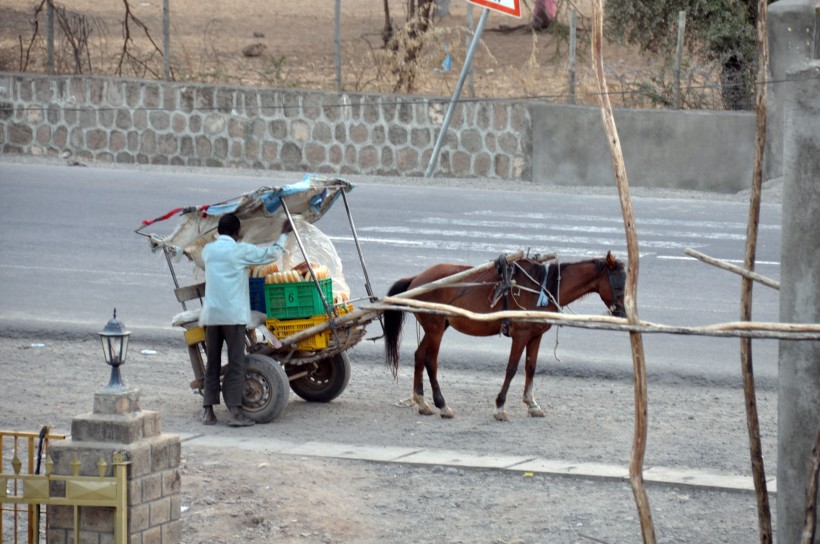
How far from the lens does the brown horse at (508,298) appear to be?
928 centimetres

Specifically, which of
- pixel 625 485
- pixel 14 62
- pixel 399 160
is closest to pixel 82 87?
pixel 14 62

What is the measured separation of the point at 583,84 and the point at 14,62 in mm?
11363

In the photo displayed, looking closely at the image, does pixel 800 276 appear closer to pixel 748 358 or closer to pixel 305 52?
pixel 748 358

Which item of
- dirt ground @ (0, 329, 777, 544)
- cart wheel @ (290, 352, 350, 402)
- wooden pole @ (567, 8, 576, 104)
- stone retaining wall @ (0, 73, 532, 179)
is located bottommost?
dirt ground @ (0, 329, 777, 544)

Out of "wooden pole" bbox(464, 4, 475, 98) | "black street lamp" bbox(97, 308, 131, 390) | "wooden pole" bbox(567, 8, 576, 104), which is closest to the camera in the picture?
"black street lamp" bbox(97, 308, 131, 390)

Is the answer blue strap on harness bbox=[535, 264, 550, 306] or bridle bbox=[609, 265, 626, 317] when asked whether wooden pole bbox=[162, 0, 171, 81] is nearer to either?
blue strap on harness bbox=[535, 264, 550, 306]

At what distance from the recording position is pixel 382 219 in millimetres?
17906

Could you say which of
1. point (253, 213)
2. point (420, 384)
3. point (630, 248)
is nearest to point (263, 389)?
point (420, 384)

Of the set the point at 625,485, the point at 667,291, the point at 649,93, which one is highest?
the point at 649,93

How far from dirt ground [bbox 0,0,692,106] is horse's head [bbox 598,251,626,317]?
44.1ft

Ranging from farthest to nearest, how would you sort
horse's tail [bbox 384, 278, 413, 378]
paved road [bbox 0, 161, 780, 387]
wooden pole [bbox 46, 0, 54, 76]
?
wooden pole [bbox 46, 0, 54, 76], paved road [bbox 0, 161, 780, 387], horse's tail [bbox 384, 278, 413, 378]

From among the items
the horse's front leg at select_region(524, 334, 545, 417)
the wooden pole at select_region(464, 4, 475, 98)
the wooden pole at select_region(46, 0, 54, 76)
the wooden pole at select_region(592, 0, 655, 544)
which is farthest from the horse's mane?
→ the wooden pole at select_region(46, 0, 54, 76)

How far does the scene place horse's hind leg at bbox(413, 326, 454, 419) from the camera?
9.48 metres

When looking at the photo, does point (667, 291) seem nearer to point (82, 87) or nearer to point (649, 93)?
point (649, 93)
